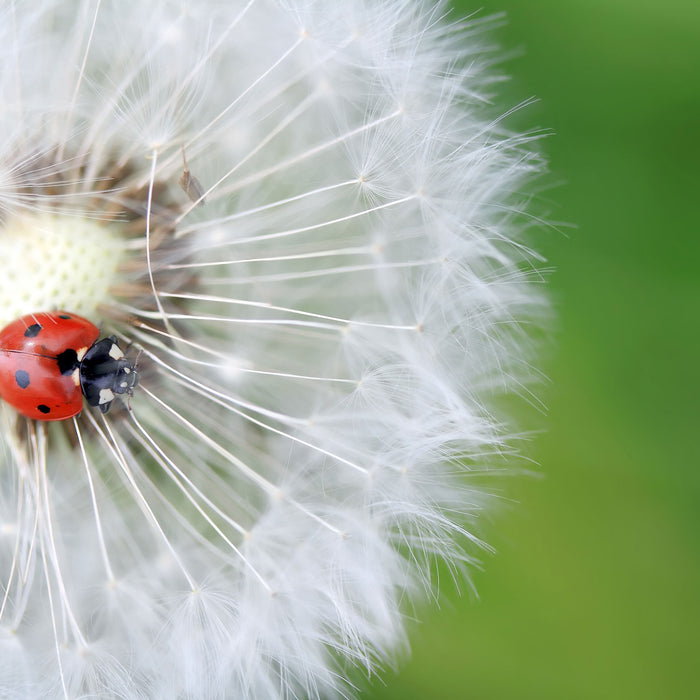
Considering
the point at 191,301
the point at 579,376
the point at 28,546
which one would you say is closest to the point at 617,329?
the point at 579,376

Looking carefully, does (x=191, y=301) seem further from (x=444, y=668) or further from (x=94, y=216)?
(x=444, y=668)

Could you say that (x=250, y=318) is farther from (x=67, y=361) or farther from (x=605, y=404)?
(x=605, y=404)

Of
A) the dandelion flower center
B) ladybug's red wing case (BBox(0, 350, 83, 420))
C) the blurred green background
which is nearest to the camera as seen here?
ladybug's red wing case (BBox(0, 350, 83, 420))

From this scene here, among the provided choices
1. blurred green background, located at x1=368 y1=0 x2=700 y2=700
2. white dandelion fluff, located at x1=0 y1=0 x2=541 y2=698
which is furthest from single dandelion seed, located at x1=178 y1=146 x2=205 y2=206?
blurred green background, located at x1=368 y1=0 x2=700 y2=700

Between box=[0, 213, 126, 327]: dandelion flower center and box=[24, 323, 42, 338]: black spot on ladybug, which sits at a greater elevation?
box=[0, 213, 126, 327]: dandelion flower center

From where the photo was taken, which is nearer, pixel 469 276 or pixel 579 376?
pixel 469 276

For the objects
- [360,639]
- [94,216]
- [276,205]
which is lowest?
[360,639]

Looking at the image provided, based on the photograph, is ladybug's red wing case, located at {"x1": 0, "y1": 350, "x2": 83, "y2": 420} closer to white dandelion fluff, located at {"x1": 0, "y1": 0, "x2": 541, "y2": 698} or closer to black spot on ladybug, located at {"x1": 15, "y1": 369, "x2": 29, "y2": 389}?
black spot on ladybug, located at {"x1": 15, "y1": 369, "x2": 29, "y2": 389}

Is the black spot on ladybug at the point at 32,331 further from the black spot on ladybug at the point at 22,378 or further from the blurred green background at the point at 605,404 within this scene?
the blurred green background at the point at 605,404

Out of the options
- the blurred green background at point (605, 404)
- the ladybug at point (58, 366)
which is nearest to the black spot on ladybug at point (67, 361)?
the ladybug at point (58, 366)
